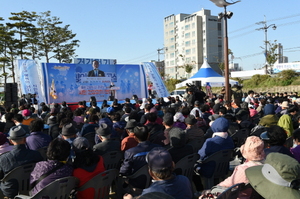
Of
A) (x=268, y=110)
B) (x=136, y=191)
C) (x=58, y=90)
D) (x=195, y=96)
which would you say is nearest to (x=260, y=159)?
(x=136, y=191)

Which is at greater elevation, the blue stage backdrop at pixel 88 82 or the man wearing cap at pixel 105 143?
the blue stage backdrop at pixel 88 82

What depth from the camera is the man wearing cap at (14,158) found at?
3174 millimetres

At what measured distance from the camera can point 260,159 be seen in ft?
9.05

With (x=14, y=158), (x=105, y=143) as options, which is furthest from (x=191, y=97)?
(x=14, y=158)

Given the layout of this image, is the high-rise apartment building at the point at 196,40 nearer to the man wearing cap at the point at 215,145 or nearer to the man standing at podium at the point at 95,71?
the man standing at podium at the point at 95,71

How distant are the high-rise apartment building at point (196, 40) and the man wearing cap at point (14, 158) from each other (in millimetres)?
66559

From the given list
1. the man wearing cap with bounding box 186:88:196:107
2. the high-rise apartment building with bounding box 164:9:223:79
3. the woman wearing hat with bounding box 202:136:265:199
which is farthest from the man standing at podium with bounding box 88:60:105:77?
the high-rise apartment building with bounding box 164:9:223:79

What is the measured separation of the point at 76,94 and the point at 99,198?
16.1 m

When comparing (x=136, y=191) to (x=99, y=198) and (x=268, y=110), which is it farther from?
(x=268, y=110)

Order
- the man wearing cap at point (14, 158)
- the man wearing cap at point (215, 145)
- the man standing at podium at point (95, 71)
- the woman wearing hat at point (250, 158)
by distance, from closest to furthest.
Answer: the woman wearing hat at point (250, 158)
the man wearing cap at point (14, 158)
the man wearing cap at point (215, 145)
the man standing at podium at point (95, 71)

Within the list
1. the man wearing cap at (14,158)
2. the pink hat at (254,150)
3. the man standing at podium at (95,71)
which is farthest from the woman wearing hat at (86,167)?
the man standing at podium at (95,71)

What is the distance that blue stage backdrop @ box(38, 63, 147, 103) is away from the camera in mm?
17297

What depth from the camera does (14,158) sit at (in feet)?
10.8

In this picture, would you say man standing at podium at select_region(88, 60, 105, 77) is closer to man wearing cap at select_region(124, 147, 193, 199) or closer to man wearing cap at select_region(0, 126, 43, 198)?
man wearing cap at select_region(0, 126, 43, 198)
